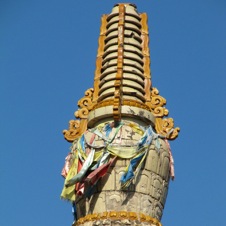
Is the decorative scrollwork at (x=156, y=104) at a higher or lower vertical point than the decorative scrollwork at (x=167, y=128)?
higher

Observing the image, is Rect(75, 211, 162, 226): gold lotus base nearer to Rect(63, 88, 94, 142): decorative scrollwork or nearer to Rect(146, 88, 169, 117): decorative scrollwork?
Rect(63, 88, 94, 142): decorative scrollwork

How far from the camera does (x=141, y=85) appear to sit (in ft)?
127

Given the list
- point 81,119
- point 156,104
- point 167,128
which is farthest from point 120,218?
point 156,104

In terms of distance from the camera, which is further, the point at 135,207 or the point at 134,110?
the point at 134,110

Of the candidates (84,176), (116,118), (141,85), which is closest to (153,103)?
(141,85)

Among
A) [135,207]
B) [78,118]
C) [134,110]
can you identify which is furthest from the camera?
[78,118]

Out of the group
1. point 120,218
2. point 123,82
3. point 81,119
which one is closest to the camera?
point 120,218

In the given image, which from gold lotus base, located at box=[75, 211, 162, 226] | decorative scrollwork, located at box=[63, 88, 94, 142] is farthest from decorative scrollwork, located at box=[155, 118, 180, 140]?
gold lotus base, located at box=[75, 211, 162, 226]

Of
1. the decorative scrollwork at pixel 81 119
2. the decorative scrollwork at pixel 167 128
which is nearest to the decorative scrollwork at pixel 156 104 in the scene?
the decorative scrollwork at pixel 167 128

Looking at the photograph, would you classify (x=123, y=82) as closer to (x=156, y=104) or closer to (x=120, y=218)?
(x=156, y=104)

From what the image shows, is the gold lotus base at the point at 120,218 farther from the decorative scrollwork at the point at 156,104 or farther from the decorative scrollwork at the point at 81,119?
the decorative scrollwork at the point at 156,104

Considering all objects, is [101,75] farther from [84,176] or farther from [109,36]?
[84,176]

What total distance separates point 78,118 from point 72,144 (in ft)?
6.08

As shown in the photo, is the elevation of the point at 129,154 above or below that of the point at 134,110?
below
